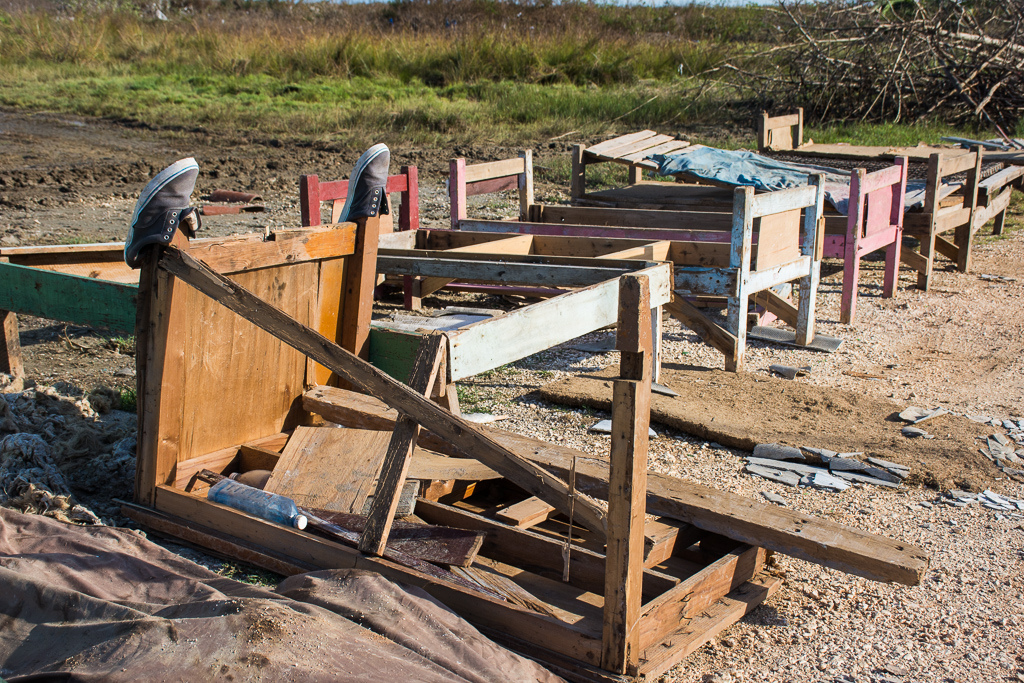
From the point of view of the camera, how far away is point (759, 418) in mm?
5430

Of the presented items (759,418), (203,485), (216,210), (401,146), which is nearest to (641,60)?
(401,146)

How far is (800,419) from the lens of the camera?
5.45 metres

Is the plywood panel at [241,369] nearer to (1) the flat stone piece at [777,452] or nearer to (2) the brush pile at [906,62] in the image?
(1) the flat stone piece at [777,452]

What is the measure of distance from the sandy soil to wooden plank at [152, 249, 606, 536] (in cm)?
80

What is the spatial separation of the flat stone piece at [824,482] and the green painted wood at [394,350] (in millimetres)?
2185

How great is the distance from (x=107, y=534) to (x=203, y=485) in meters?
0.70

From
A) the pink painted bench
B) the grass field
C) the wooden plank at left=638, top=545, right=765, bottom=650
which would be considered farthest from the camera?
the grass field

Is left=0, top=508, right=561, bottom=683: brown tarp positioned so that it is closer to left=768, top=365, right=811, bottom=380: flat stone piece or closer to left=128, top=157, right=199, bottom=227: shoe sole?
left=128, top=157, right=199, bottom=227: shoe sole

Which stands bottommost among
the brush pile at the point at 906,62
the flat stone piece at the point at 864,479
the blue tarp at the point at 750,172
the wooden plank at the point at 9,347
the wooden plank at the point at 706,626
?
the wooden plank at the point at 706,626

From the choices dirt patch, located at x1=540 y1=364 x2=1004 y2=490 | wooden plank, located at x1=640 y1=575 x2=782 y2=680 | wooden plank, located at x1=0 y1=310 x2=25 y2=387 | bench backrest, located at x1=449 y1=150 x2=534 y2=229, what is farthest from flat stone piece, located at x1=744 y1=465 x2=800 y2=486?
wooden plank, located at x1=0 y1=310 x2=25 y2=387

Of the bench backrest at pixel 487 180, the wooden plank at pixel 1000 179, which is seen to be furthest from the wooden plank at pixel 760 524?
the wooden plank at pixel 1000 179

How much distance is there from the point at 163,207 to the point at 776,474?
3327 millimetres

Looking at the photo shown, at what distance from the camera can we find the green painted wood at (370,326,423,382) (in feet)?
14.7

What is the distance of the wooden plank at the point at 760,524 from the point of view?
3.02 meters
